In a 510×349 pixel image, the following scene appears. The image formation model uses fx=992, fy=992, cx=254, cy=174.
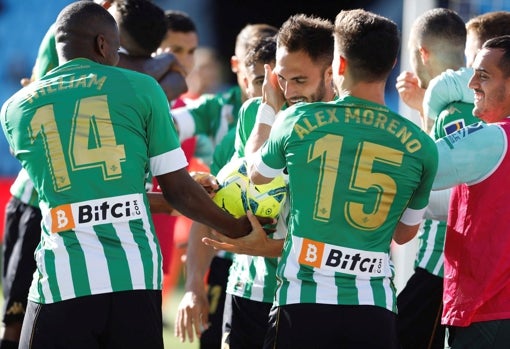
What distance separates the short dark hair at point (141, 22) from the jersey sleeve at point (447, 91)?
1.76 meters

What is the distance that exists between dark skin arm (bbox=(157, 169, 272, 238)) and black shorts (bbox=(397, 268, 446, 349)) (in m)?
1.44

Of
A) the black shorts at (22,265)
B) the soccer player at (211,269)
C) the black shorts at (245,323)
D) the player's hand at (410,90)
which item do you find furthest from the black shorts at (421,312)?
the black shorts at (22,265)

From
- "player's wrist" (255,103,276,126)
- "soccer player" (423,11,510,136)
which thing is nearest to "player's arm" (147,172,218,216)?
"player's wrist" (255,103,276,126)

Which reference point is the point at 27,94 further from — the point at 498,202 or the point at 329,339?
the point at 498,202

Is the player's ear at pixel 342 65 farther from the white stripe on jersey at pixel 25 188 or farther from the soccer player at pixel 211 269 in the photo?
the white stripe on jersey at pixel 25 188

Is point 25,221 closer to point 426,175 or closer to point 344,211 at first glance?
point 344,211

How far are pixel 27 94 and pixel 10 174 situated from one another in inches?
340

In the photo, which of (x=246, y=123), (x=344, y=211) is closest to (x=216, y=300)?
(x=246, y=123)

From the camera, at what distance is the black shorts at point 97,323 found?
384cm

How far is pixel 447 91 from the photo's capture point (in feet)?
16.2

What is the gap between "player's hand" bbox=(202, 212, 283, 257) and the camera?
Result: 14.1 feet

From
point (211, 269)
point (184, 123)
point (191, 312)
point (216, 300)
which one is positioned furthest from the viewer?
point (184, 123)

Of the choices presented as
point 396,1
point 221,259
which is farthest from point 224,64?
point 221,259

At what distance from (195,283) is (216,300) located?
130 centimetres
